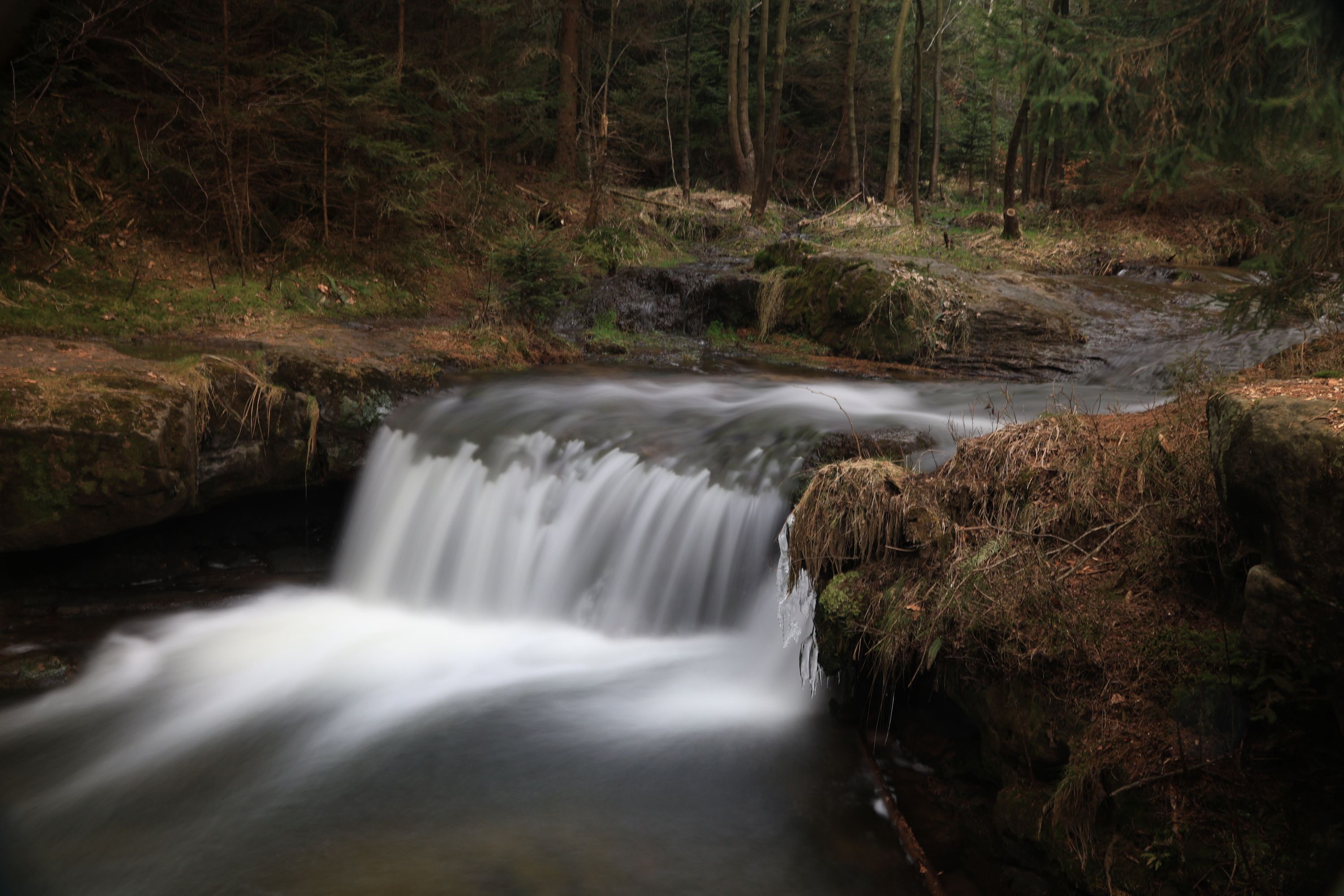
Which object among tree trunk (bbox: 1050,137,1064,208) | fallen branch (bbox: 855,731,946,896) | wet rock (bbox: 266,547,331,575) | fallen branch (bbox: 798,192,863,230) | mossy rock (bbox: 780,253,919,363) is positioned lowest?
fallen branch (bbox: 855,731,946,896)

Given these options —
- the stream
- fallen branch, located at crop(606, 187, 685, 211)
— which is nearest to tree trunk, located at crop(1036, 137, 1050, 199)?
fallen branch, located at crop(606, 187, 685, 211)

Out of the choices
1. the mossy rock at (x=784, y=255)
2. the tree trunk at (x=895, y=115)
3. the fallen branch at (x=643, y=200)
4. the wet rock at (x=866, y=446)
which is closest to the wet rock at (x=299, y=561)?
the wet rock at (x=866, y=446)

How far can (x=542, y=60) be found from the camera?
1783cm

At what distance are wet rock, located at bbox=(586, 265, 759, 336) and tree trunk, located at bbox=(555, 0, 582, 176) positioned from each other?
18.6 ft

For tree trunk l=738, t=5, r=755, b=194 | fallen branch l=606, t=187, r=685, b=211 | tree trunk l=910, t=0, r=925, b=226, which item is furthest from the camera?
tree trunk l=738, t=5, r=755, b=194

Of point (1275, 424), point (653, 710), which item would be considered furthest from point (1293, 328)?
point (653, 710)

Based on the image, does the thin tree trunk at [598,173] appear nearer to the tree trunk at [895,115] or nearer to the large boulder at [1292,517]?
the tree trunk at [895,115]

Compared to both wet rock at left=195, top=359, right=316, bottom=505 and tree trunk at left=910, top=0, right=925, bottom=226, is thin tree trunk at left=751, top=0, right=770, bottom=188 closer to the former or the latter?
tree trunk at left=910, top=0, right=925, bottom=226

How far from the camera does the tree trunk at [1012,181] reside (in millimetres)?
16984

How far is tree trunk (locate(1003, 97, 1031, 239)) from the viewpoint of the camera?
17.0 meters

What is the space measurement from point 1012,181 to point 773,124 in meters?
5.09

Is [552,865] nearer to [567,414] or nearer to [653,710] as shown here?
[653,710]

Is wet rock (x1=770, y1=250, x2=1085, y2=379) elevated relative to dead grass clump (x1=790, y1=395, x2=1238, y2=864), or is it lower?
elevated

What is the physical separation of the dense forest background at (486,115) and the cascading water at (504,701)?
2524 mm
